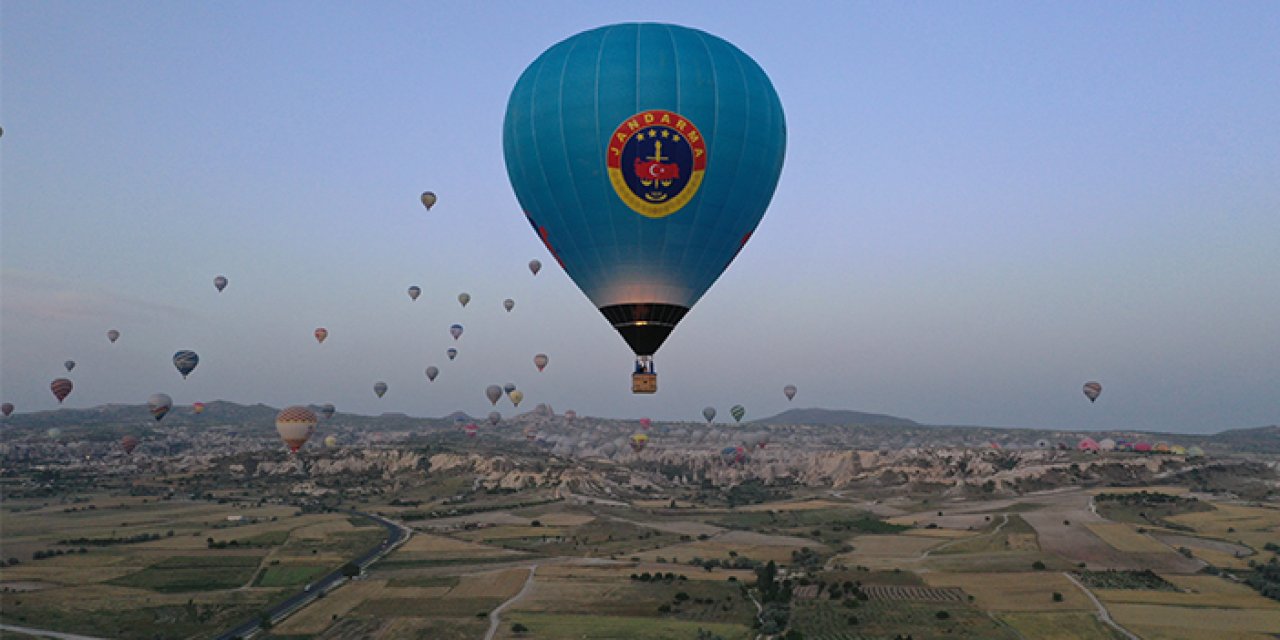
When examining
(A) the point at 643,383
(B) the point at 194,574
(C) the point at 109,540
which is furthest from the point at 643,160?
(C) the point at 109,540

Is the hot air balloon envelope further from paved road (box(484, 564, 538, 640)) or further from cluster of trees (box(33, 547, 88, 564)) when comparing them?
cluster of trees (box(33, 547, 88, 564))

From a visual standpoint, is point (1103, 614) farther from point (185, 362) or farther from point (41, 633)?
point (185, 362)

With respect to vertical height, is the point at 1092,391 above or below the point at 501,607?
above

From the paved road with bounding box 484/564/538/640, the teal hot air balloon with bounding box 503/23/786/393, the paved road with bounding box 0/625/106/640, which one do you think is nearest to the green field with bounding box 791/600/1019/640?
the paved road with bounding box 484/564/538/640

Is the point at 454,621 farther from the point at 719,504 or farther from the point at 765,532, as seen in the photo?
the point at 719,504

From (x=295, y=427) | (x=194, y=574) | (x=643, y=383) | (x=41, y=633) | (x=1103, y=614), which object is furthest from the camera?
(x=295, y=427)

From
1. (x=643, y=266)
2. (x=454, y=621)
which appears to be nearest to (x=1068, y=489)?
(x=454, y=621)
